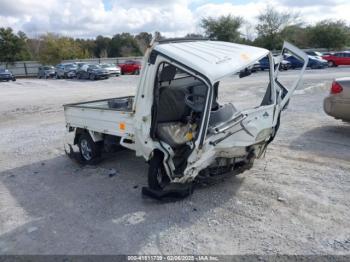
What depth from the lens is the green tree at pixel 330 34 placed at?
48.1m

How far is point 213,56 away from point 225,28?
52.3 metres

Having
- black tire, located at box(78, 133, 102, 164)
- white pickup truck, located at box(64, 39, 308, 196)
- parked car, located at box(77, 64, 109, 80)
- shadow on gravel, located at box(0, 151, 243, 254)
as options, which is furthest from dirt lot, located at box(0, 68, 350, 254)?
parked car, located at box(77, 64, 109, 80)

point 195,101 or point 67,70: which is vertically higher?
point 195,101

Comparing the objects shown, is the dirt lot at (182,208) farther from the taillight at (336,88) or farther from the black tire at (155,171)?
the taillight at (336,88)

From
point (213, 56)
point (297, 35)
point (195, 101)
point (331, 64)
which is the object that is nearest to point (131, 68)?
point (331, 64)

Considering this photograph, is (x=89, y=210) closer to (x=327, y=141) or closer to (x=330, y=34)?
(x=327, y=141)

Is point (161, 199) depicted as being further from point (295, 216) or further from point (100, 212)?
point (295, 216)

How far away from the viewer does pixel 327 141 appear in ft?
22.8

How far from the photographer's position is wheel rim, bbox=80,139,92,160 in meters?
6.38

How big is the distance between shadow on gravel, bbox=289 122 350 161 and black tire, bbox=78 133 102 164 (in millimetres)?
3979

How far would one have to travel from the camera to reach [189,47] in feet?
15.3

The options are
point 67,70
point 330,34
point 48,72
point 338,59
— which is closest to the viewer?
point 338,59

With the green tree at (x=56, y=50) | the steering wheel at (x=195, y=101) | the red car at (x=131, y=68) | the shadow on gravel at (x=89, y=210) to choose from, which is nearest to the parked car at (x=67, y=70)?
the red car at (x=131, y=68)

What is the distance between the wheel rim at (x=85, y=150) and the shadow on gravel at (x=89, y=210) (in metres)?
0.34
